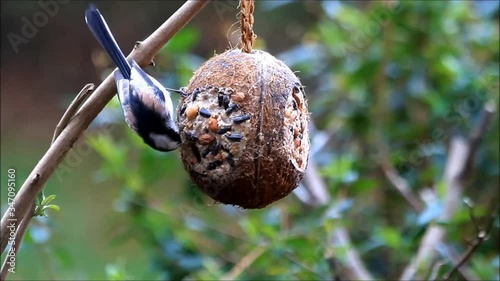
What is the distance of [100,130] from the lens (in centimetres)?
249

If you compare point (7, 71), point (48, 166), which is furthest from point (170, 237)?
point (7, 71)

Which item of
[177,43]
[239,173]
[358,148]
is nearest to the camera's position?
[239,173]

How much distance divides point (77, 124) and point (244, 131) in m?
0.30

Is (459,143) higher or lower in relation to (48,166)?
higher

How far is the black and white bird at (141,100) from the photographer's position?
1.38 meters

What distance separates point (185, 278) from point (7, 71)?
4.59 m

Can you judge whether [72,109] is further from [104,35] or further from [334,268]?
[334,268]

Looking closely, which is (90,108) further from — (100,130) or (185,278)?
(100,130)

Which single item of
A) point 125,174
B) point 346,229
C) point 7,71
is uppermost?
point 7,71

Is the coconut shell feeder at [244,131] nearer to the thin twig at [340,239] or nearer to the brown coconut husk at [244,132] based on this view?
the brown coconut husk at [244,132]

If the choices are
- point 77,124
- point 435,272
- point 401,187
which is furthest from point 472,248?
point 77,124

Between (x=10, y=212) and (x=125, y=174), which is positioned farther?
(x=125, y=174)

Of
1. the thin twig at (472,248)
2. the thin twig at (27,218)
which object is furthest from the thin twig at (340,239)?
the thin twig at (27,218)

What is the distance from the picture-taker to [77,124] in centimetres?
115
